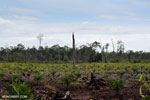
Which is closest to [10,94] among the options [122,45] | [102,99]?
[102,99]

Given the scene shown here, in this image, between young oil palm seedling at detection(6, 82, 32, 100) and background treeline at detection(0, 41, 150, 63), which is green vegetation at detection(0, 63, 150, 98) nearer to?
young oil palm seedling at detection(6, 82, 32, 100)

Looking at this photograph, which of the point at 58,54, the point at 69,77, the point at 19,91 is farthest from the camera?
the point at 58,54

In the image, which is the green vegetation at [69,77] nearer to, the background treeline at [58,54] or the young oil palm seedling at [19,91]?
the young oil palm seedling at [19,91]

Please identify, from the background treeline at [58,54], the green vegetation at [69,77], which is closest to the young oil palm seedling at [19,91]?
the green vegetation at [69,77]

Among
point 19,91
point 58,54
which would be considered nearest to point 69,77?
point 19,91

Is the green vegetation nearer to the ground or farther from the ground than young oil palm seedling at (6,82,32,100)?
nearer to the ground

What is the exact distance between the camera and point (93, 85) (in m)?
9.95

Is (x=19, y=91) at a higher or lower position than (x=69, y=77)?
higher

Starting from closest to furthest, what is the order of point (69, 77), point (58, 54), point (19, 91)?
point (19, 91), point (69, 77), point (58, 54)

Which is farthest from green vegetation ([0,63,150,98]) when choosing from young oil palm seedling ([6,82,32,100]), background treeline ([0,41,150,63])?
background treeline ([0,41,150,63])

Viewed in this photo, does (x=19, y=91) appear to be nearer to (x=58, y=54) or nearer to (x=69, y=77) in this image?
(x=69, y=77)

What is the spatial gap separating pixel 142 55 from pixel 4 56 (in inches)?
1575

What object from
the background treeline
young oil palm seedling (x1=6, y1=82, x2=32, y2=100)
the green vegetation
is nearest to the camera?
young oil palm seedling (x1=6, y1=82, x2=32, y2=100)

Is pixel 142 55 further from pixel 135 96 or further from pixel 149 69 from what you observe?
pixel 135 96
